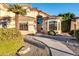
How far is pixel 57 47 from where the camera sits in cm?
746

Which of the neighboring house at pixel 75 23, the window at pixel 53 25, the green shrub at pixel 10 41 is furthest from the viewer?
the window at pixel 53 25

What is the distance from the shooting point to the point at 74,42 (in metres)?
7.46

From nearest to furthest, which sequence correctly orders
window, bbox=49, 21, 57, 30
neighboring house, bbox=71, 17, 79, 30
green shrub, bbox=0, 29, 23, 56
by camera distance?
green shrub, bbox=0, 29, 23, 56 < neighboring house, bbox=71, 17, 79, 30 < window, bbox=49, 21, 57, 30

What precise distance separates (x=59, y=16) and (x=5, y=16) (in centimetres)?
105

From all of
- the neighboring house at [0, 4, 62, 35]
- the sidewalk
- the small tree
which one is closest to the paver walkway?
the sidewalk

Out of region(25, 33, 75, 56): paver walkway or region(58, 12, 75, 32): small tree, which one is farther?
region(58, 12, 75, 32): small tree

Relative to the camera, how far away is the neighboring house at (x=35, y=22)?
7.47 meters

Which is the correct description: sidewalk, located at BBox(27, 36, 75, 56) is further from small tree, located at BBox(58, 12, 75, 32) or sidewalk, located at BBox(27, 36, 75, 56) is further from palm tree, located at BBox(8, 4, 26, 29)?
palm tree, located at BBox(8, 4, 26, 29)

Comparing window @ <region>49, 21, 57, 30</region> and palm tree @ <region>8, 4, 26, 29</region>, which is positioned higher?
palm tree @ <region>8, 4, 26, 29</region>

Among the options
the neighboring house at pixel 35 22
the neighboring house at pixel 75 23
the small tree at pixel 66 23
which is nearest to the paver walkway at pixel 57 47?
the neighboring house at pixel 35 22

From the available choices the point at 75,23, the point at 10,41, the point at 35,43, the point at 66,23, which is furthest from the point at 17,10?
the point at 75,23

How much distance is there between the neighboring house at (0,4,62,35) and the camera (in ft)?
24.5

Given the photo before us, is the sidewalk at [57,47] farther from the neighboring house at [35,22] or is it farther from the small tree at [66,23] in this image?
the small tree at [66,23]

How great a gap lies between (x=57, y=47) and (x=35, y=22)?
2.15 ft
